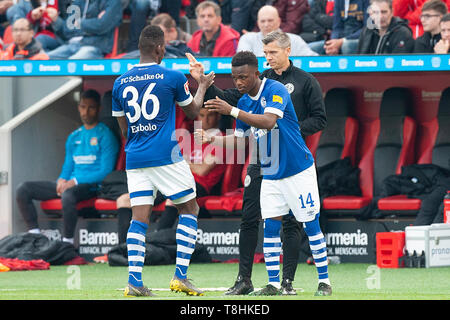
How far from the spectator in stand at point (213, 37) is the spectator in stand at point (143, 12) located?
88 cm

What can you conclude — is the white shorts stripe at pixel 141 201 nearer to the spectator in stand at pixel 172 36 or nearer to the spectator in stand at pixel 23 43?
the spectator in stand at pixel 172 36

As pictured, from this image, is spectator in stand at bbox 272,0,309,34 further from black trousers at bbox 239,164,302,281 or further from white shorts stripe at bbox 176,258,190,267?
white shorts stripe at bbox 176,258,190,267

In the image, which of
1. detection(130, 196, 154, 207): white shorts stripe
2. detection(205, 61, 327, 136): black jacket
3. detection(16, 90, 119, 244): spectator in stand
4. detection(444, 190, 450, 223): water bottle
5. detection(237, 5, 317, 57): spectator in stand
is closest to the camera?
detection(130, 196, 154, 207): white shorts stripe

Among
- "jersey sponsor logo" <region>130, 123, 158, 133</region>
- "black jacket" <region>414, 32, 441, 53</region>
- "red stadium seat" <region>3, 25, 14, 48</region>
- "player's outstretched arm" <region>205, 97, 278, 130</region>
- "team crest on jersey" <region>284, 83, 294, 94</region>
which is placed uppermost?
"red stadium seat" <region>3, 25, 14, 48</region>

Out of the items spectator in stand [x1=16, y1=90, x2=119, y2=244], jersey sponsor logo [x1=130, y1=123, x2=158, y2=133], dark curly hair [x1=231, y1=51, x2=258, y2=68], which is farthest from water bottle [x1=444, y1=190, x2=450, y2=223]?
jersey sponsor logo [x1=130, y1=123, x2=158, y2=133]

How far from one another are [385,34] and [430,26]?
1.77ft

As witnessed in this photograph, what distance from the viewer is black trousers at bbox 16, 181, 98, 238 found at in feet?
38.5

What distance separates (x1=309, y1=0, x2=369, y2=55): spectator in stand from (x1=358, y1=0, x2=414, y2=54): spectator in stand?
0.26 metres

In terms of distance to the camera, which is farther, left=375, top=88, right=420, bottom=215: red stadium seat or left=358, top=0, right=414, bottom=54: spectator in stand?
left=375, top=88, right=420, bottom=215: red stadium seat

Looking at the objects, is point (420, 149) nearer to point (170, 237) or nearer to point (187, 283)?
point (170, 237)

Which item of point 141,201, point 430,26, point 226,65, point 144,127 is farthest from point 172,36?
point 141,201

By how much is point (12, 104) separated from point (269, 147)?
265 inches

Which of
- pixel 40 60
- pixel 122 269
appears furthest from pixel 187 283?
pixel 40 60

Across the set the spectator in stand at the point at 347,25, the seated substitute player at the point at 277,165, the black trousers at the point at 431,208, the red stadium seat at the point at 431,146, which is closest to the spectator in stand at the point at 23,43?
the spectator in stand at the point at 347,25
